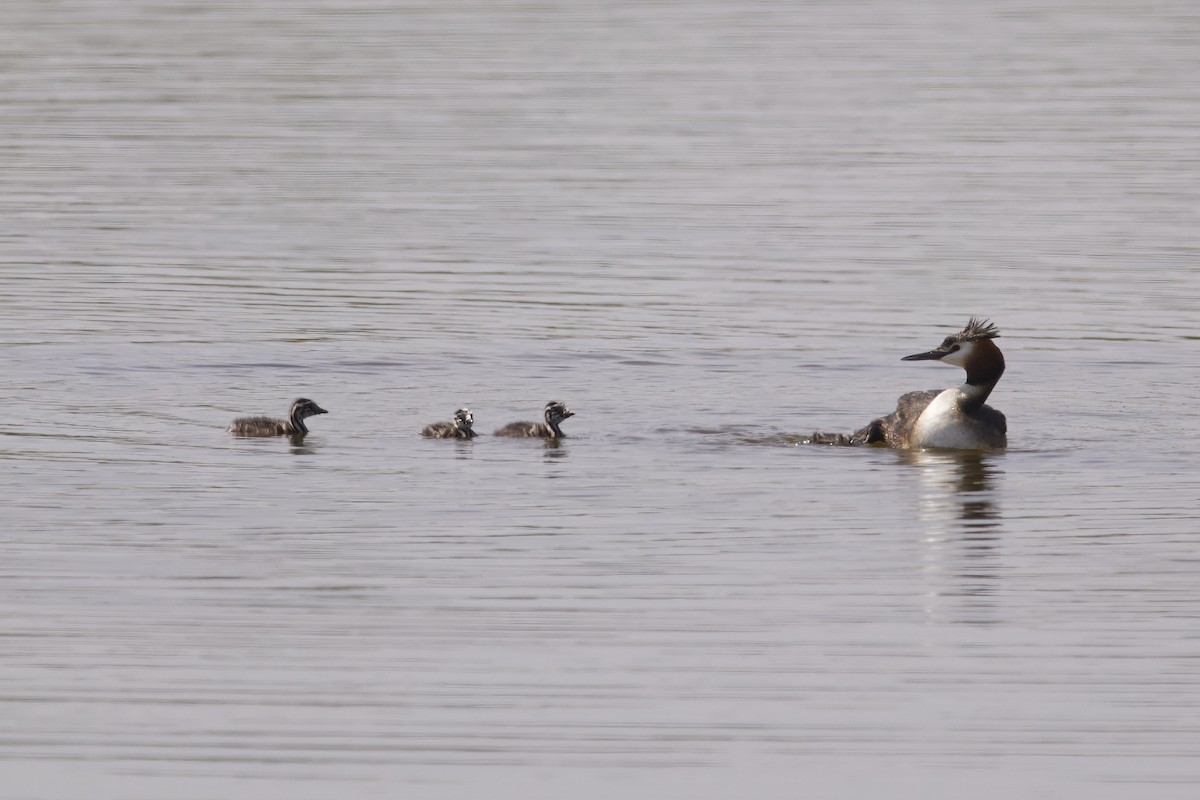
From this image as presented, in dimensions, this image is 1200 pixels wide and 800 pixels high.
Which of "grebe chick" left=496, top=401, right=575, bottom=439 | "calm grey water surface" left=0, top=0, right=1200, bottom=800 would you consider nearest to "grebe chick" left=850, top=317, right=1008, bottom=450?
"calm grey water surface" left=0, top=0, right=1200, bottom=800

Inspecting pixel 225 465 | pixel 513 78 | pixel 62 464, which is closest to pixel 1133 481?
pixel 225 465

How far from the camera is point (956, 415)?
14672 millimetres

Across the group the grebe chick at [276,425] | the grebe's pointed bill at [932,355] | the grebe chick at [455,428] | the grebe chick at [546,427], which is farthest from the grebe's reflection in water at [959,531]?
the grebe chick at [276,425]

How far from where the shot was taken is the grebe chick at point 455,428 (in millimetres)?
14281

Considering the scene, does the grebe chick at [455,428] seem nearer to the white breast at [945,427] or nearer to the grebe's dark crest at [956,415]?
the grebe's dark crest at [956,415]

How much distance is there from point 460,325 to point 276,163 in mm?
9579

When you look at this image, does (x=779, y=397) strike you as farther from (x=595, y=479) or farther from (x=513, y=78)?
(x=513, y=78)

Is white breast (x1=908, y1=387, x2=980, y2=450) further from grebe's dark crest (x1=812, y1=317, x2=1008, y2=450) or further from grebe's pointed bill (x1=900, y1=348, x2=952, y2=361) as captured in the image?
grebe's pointed bill (x1=900, y1=348, x2=952, y2=361)

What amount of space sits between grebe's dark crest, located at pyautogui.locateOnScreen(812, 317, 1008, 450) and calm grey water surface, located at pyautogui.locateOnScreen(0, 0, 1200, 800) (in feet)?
0.96

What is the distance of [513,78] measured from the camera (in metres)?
34.0

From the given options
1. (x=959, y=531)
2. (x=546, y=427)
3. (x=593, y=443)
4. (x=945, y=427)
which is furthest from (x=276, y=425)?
(x=959, y=531)

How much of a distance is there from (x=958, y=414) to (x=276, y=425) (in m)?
4.31

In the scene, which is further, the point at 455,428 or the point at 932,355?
the point at 932,355

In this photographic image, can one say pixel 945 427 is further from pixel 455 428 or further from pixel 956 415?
pixel 455 428
